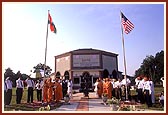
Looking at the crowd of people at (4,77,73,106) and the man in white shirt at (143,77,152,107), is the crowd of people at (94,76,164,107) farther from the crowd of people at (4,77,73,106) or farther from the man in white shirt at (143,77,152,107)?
the crowd of people at (4,77,73,106)

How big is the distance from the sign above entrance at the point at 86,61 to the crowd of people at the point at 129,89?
770 centimetres

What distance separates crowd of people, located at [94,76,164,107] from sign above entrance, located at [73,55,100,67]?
25.3 ft

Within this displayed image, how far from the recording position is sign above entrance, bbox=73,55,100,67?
27359 millimetres

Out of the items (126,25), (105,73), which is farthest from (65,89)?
(105,73)

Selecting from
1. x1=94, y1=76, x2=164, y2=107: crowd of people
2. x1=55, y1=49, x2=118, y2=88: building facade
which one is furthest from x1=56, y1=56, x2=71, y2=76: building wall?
x1=94, y1=76, x2=164, y2=107: crowd of people

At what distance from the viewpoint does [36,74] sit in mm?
22469

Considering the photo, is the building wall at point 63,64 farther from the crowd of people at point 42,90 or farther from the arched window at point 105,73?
the crowd of people at point 42,90

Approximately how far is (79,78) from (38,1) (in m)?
17.3

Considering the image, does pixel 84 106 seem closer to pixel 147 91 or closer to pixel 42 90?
pixel 147 91

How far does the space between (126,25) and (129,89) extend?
370 cm

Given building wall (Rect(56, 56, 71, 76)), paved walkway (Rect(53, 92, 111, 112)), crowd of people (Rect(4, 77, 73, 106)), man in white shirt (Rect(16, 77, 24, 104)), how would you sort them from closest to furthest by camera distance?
paved walkway (Rect(53, 92, 111, 112)) < crowd of people (Rect(4, 77, 73, 106)) < man in white shirt (Rect(16, 77, 24, 104)) < building wall (Rect(56, 56, 71, 76))

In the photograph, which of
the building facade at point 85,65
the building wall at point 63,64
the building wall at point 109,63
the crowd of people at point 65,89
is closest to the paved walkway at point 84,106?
the crowd of people at point 65,89

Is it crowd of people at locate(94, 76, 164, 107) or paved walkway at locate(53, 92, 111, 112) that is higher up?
crowd of people at locate(94, 76, 164, 107)

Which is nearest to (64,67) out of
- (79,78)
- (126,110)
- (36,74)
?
(79,78)
